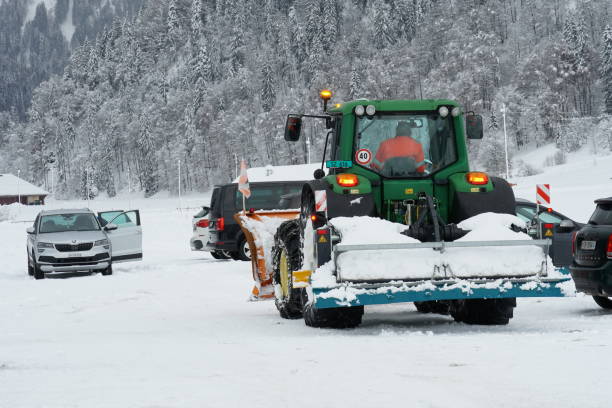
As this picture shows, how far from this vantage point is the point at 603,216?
420 inches

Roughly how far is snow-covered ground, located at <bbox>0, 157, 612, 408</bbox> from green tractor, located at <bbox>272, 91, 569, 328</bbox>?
38 cm

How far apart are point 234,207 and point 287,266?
11529 millimetres

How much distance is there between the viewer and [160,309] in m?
12.4

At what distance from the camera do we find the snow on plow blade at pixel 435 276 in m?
8.36

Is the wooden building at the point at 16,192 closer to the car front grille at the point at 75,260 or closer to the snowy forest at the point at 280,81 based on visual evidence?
the snowy forest at the point at 280,81

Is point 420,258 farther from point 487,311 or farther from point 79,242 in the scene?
point 79,242

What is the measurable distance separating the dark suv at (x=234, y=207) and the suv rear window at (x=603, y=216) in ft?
37.8

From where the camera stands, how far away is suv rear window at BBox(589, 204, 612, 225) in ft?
34.7

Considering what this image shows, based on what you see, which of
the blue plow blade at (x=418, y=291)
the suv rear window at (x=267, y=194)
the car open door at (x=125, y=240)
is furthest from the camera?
the suv rear window at (x=267, y=194)

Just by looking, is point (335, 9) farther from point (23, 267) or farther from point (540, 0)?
point (23, 267)

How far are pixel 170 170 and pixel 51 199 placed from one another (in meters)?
42.3

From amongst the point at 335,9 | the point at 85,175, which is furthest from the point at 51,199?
the point at 335,9

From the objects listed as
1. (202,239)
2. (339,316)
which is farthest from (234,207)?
(339,316)

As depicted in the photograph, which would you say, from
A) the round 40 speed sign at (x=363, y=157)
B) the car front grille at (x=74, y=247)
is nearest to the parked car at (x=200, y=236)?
the car front grille at (x=74, y=247)
